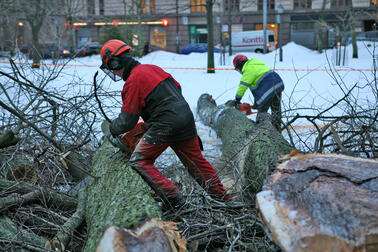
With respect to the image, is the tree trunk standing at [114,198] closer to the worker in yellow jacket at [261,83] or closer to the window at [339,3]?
the worker in yellow jacket at [261,83]

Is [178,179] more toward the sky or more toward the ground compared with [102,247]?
more toward the ground

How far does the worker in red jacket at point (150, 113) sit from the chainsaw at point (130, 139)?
0.44ft

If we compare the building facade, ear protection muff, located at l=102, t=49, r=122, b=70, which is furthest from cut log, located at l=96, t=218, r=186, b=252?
the building facade

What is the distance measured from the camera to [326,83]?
39.0 ft

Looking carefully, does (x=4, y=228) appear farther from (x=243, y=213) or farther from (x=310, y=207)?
(x=310, y=207)

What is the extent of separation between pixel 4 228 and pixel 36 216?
254mm

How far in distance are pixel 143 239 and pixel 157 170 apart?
1537 mm

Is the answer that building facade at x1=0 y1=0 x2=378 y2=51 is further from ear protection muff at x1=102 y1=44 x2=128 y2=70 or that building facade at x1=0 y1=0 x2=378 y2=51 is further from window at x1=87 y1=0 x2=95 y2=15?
ear protection muff at x1=102 y1=44 x2=128 y2=70

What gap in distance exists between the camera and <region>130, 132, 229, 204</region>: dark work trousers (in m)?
3.46

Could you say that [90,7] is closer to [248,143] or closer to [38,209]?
[248,143]

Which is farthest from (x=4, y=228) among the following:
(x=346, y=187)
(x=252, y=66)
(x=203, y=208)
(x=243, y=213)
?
(x=252, y=66)

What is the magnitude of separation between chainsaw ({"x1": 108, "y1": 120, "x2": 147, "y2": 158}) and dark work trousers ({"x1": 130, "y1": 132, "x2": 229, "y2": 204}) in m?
0.22

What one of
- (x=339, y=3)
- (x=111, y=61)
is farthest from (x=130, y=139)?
(x=339, y=3)

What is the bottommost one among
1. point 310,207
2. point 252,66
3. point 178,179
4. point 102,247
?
point 178,179
